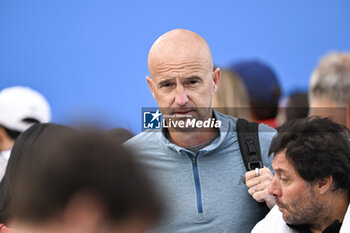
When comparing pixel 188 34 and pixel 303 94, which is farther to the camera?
pixel 303 94

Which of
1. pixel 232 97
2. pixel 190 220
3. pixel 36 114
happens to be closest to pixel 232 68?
pixel 232 97

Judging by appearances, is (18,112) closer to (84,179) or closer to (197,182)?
(197,182)

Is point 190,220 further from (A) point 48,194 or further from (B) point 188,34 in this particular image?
(A) point 48,194

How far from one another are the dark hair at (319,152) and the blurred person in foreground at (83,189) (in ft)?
5.13

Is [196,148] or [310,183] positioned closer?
[310,183]

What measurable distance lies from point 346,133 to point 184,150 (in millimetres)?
690

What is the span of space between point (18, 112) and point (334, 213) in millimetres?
2357

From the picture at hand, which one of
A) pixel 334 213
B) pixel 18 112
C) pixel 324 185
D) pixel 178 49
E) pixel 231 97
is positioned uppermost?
pixel 178 49

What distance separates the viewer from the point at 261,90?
3268mm

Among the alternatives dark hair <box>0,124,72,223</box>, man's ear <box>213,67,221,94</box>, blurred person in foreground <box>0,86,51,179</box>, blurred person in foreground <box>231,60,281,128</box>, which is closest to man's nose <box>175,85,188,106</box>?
man's ear <box>213,67,221,94</box>

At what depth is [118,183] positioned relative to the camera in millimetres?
1074

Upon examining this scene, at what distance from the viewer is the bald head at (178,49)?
9.50 ft

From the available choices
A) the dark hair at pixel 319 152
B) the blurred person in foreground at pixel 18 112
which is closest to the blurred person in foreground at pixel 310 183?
the dark hair at pixel 319 152

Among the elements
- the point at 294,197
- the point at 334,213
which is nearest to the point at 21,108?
the point at 294,197
